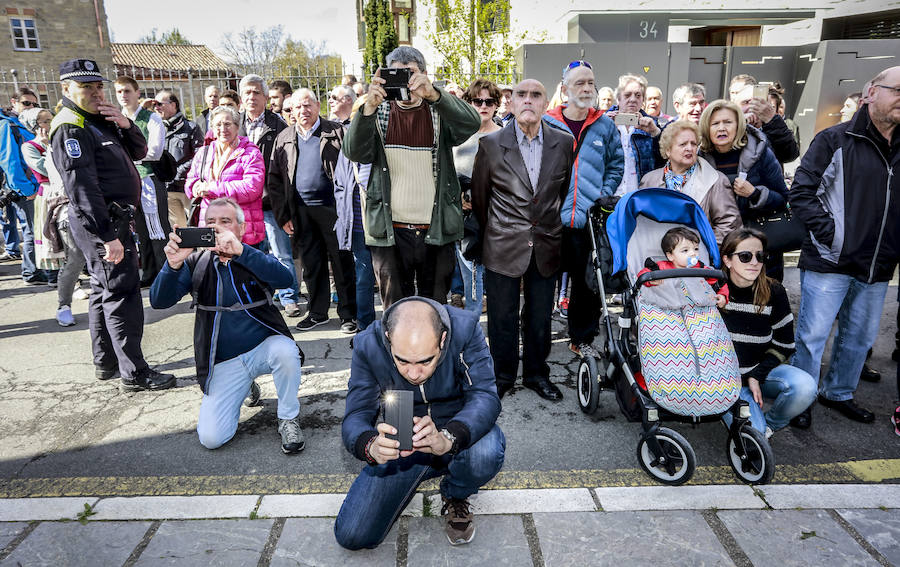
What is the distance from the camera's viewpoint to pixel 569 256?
4.60 meters

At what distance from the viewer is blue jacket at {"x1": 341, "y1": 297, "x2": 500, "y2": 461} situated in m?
2.47

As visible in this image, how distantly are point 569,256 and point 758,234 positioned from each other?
1.49 m

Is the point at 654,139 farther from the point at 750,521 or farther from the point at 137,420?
the point at 137,420

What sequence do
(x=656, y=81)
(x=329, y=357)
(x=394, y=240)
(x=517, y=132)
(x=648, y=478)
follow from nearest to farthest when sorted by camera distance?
(x=648, y=478) < (x=517, y=132) < (x=394, y=240) < (x=329, y=357) < (x=656, y=81)

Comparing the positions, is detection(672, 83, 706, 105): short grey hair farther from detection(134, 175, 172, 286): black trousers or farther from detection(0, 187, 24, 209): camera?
detection(0, 187, 24, 209): camera

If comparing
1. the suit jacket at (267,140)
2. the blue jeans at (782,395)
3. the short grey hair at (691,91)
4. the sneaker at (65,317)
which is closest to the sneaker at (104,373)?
the sneaker at (65,317)

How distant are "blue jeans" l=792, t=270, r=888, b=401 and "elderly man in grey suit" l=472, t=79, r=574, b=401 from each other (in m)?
1.75

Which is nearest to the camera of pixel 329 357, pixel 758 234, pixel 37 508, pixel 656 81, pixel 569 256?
pixel 37 508

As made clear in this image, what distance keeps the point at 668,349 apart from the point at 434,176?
2.04 metres

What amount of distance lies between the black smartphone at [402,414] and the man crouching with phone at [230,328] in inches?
59.9

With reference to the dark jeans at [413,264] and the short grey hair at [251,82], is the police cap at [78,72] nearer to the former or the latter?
the short grey hair at [251,82]

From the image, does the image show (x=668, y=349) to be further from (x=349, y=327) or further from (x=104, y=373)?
(x=104, y=373)

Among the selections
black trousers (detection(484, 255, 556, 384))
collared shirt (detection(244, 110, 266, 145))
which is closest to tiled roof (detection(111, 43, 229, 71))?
collared shirt (detection(244, 110, 266, 145))

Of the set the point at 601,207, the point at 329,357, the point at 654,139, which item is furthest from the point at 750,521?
the point at 329,357
